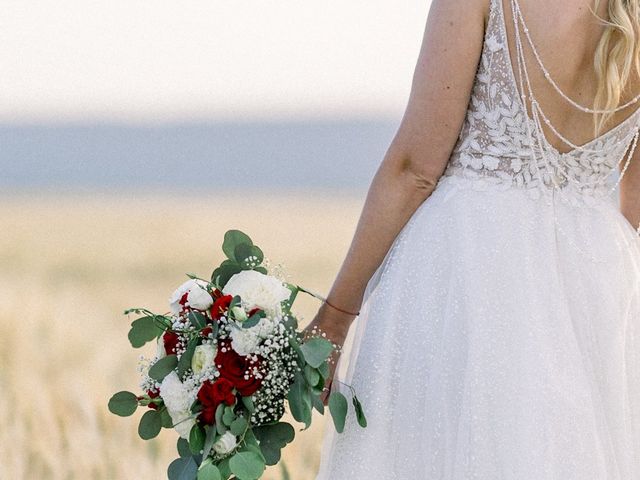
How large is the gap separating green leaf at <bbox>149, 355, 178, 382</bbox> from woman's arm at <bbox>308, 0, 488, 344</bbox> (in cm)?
31

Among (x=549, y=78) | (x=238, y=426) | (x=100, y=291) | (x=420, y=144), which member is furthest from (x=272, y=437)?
(x=100, y=291)

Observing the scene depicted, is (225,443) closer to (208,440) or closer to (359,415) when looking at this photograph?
(208,440)

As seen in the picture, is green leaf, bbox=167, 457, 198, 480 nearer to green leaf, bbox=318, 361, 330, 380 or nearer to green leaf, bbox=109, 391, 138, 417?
green leaf, bbox=109, 391, 138, 417

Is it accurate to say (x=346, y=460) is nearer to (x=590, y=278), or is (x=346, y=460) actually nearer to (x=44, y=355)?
(x=590, y=278)

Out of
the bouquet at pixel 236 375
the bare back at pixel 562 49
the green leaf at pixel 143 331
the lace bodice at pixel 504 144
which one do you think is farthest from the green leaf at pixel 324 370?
the bare back at pixel 562 49

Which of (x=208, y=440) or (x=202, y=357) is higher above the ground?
(x=202, y=357)

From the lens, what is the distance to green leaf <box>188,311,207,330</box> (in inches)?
76.4

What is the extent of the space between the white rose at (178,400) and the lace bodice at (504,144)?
63 cm

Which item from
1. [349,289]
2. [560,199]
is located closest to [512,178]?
[560,199]

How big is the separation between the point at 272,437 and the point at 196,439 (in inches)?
5.8

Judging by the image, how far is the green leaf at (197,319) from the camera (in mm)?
1941

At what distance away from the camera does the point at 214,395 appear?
73.5 inches

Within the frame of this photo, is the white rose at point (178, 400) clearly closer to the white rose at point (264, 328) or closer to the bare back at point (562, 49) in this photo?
the white rose at point (264, 328)

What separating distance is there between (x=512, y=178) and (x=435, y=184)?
0.14 m
